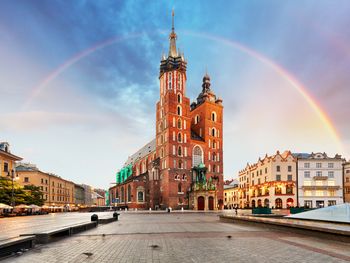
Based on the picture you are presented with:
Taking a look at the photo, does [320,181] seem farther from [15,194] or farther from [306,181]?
[15,194]

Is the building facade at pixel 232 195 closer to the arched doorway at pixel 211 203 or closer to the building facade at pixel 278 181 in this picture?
the building facade at pixel 278 181

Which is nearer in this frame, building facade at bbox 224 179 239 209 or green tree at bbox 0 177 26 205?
green tree at bbox 0 177 26 205

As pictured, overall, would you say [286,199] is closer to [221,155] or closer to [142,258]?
[221,155]

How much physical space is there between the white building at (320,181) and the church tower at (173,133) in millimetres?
29774

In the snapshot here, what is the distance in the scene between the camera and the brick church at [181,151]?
8256 cm

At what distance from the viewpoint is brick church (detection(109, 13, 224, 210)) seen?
82.6 metres

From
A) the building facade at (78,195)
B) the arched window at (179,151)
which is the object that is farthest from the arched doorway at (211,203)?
the building facade at (78,195)

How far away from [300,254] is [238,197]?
369 ft

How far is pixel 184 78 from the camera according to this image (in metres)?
93.3

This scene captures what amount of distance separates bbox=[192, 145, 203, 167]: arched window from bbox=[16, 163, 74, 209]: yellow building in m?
39.9

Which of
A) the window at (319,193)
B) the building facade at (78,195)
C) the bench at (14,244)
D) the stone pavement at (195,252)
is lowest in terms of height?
the building facade at (78,195)

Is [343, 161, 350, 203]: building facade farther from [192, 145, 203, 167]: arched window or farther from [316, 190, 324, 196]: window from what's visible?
[192, 145, 203, 167]: arched window

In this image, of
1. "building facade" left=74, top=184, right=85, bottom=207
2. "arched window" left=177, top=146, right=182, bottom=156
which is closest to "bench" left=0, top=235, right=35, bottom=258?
"arched window" left=177, top=146, right=182, bottom=156

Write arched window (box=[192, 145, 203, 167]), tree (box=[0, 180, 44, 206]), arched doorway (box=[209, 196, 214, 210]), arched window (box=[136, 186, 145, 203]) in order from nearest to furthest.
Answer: tree (box=[0, 180, 44, 206]), arched doorway (box=[209, 196, 214, 210]), arched window (box=[192, 145, 203, 167]), arched window (box=[136, 186, 145, 203])
